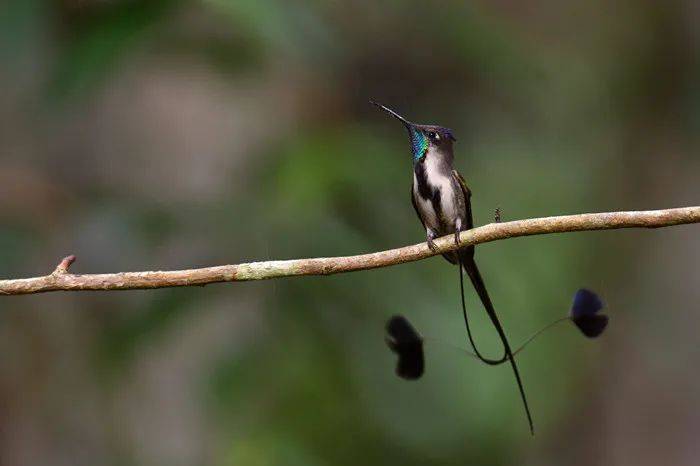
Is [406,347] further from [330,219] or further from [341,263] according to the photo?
[330,219]

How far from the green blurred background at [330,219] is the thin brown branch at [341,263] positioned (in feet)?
5.29

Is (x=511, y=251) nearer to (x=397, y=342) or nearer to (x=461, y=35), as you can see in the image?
(x=461, y=35)

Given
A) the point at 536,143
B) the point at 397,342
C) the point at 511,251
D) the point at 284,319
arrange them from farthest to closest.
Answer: the point at 536,143 → the point at 511,251 → the point at 284,319 → the point at 397,342

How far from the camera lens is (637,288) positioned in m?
6.35

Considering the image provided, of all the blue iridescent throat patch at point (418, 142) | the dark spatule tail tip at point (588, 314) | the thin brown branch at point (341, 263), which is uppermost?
the blue iridescent throat patch at point (418, 142)

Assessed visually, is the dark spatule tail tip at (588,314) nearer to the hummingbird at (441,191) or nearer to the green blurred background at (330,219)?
the hummingbird at (441,191)

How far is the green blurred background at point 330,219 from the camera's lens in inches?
153

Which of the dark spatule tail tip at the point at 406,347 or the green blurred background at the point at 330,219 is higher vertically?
the green blurred background at the point at 330,219

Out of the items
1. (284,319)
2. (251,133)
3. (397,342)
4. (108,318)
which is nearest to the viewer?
(397,342)

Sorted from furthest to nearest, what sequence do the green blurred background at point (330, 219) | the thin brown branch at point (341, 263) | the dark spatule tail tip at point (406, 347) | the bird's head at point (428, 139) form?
the green blurred background at point (330, 219) → the bird's head at point (428, 139) → the dark spatule tail tip at point (406, 347) → the thin brown branch at point (341, 263)

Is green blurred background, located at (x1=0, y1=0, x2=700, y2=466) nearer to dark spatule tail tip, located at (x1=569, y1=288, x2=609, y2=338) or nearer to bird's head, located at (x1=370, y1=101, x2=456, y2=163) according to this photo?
bird's head, located at (x1=370, y1=101, x2=456, y2=163)

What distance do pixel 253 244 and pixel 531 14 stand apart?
10.7 feet

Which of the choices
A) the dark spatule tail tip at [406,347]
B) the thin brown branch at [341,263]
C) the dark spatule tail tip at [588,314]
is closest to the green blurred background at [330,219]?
the thin brown branch at [341,263]

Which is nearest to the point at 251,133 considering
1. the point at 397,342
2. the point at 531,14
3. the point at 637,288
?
the point at 531,14
